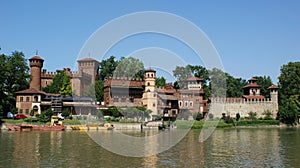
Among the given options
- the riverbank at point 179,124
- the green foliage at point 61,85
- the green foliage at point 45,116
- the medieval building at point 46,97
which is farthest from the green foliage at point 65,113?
the green foliage at point 61,85

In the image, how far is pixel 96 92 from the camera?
195 ft

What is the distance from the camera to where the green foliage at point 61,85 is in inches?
2285

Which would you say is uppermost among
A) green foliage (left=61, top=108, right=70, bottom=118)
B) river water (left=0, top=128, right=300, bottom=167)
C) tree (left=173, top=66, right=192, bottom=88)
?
tree (left=173, top=66, right=192, bottom=88)

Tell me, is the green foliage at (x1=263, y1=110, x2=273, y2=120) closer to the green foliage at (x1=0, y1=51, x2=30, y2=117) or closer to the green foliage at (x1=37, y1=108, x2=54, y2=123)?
the green foliage at (x1=37, y1=108, x2=54, y2=123)

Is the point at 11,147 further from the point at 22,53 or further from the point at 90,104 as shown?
the point at 22,53

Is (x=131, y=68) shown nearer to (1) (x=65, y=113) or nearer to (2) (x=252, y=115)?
(1) (x=65, y=113)

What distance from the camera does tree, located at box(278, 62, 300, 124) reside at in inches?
2229

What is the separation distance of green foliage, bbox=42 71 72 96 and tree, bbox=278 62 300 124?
109 feet

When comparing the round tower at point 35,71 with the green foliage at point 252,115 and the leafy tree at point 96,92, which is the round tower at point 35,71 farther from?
the green foliage at point 252,115

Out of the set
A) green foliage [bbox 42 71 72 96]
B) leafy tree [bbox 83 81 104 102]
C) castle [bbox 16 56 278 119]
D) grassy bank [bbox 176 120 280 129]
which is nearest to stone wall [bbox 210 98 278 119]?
castle [bbox 16 56 278 119]

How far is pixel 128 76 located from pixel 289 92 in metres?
27.1

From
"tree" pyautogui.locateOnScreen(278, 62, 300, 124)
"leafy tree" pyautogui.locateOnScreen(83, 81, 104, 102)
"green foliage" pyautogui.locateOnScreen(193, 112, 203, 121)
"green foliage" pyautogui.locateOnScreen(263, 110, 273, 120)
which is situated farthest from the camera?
"green foliage" pyautogui.locateOnScreen(263, 110, 273, 120)

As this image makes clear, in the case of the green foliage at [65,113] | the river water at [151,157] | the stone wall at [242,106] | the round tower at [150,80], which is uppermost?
the round tower at [150,80]

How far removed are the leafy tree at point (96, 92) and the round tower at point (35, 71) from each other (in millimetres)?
7911
